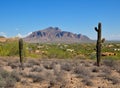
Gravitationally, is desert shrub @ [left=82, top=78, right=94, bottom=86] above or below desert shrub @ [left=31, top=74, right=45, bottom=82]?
below

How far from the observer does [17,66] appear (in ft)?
85.7

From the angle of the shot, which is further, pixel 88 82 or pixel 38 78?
pixel 38 78

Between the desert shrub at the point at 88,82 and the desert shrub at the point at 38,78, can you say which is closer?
the desert shrub at the point at 88,82

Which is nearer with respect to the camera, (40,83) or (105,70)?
(40,83)

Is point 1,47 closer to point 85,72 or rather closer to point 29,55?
point 29,55

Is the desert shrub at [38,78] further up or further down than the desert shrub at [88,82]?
further up

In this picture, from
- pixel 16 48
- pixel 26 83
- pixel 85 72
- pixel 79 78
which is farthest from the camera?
pixel 16 48

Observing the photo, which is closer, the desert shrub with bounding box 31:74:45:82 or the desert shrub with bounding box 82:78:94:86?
the desert shrub with bounding box 82:78:94:86

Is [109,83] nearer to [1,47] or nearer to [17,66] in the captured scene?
[17,66]

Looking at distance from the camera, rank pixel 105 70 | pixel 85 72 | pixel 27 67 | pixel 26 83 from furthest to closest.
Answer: pixel 27 67 → pixel 105 70 → pixel 85 72 → pixel 26 83

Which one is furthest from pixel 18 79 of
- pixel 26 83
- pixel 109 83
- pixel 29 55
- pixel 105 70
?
pixel 29 55

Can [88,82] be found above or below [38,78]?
below

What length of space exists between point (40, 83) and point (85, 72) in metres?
4.81

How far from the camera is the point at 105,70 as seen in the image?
22984 mm
